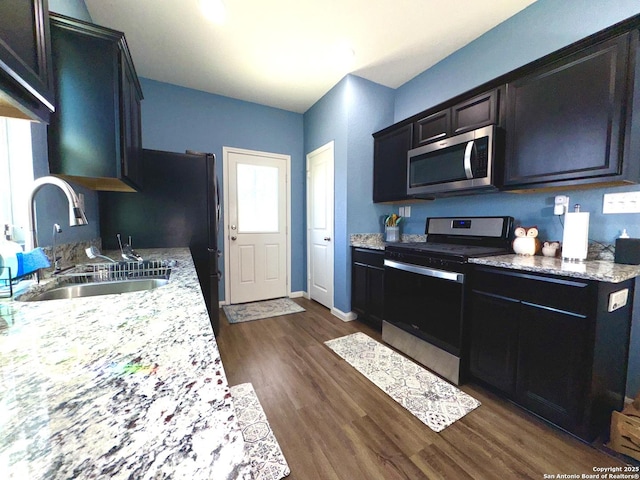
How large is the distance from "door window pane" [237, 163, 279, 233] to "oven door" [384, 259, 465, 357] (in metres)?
1.97

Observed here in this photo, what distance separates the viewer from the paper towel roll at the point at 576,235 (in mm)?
1525

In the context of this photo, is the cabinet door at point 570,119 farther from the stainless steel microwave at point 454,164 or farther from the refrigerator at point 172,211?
the refrigerator at point 172,211

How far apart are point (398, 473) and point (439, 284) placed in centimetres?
118

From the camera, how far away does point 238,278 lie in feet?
11.7

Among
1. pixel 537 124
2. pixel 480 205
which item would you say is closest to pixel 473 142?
pixel 537 124

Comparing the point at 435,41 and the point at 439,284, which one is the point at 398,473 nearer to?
the point at 439,284

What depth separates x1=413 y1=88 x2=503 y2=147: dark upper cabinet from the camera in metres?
1.93

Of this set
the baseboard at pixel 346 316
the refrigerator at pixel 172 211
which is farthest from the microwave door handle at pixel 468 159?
the refrigerator at pixel 172 211

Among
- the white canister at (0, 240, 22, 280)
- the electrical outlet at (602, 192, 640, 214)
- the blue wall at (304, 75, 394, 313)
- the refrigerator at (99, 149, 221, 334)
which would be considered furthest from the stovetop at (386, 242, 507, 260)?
the white canister at (0, 240, 22, 280)

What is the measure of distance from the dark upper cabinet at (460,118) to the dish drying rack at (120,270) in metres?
2.37

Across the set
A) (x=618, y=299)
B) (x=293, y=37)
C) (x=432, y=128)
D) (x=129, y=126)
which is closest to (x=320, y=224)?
(x=432, y=128)

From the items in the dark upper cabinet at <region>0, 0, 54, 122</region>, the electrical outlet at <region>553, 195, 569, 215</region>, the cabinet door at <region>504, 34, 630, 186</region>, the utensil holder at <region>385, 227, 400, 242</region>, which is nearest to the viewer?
the dark upper cabinet at <region>0, 0, 54, 122</region>

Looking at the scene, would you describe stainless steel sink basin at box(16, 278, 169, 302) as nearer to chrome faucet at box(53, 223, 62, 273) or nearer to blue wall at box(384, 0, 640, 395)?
chrome faucet at box(53, 223, 62, 273)

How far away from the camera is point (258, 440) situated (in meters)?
1.38
